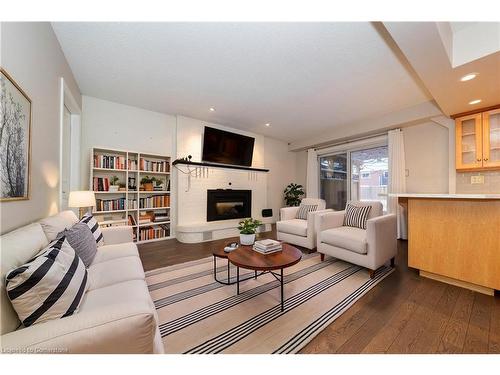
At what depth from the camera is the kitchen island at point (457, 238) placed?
186 cm

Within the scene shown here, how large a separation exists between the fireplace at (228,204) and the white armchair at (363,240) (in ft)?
7.68

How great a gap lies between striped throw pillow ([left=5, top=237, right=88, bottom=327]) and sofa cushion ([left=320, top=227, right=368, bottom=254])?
2.48 meters

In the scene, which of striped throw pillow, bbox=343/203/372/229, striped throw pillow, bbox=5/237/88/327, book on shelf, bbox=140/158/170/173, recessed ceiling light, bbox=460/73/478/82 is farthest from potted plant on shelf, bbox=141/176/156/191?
recessed ceiling light, bbox=460/73/478/82

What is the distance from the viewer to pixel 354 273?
93.4 inches

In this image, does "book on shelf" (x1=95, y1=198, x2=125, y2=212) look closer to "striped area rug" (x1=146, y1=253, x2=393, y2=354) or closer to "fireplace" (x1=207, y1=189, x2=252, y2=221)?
"fireplace" (x1=207, y1=189, x2=252, y2=221)

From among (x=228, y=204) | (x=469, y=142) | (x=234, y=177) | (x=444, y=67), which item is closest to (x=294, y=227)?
(x=228, y=204)

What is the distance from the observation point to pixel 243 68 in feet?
8.19

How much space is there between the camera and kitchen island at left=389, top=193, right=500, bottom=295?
6.11 feet

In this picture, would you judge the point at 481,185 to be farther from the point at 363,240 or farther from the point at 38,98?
the point at 38,98

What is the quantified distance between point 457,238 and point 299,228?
5.71 feet

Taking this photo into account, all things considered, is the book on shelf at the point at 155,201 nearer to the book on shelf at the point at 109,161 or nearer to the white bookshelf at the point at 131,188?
the white bookshelf at the point at 131,188

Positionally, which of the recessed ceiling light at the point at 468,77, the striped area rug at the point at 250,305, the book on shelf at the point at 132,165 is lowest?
the striped area rug at the point at 250,305

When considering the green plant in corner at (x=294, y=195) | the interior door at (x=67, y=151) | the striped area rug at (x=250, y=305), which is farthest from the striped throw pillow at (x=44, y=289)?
the green plant in corner at (x=294, y=195)
